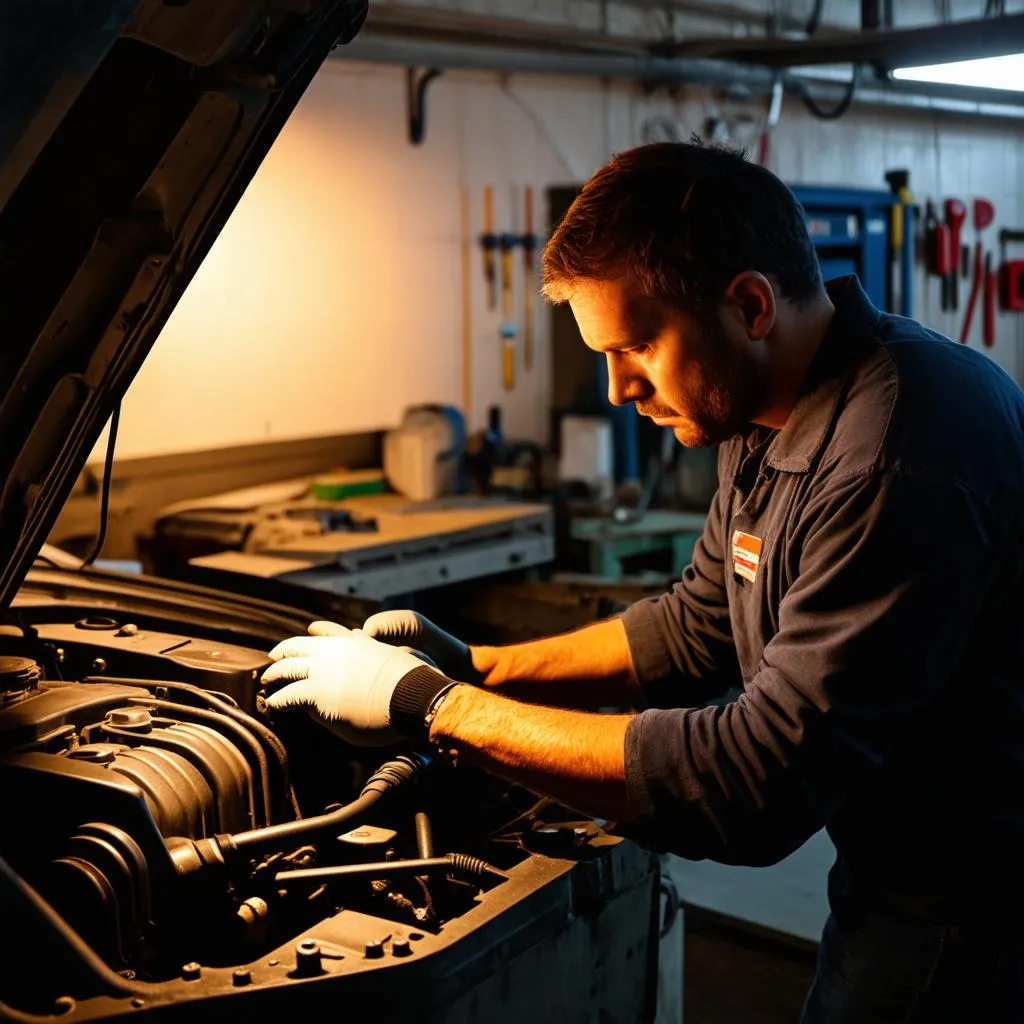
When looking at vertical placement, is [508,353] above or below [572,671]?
above

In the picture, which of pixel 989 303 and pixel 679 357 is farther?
pixel 989 303

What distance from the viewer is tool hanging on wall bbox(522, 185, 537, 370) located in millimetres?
4574

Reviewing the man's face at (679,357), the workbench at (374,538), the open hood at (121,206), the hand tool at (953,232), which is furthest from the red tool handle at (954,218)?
the open hood at (121,206)

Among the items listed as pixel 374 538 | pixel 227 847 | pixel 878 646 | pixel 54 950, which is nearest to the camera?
pixel 54 950

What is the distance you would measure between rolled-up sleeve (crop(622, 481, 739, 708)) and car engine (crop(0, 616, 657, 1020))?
28 centimetres

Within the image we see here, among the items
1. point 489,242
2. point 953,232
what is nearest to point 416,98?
point 489,242

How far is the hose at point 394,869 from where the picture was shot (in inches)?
57.4

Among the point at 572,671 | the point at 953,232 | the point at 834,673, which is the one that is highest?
the point at 953,232

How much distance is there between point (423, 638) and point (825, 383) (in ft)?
2.40

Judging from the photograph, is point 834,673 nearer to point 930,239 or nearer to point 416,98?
point 416,98

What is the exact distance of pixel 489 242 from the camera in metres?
4.44

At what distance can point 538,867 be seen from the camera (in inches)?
59.2

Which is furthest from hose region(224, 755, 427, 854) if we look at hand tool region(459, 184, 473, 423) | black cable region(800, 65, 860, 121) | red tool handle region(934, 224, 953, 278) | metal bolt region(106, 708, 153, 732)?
red tool handle region(934, 224, 953, 278)

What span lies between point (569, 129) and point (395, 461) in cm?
151
